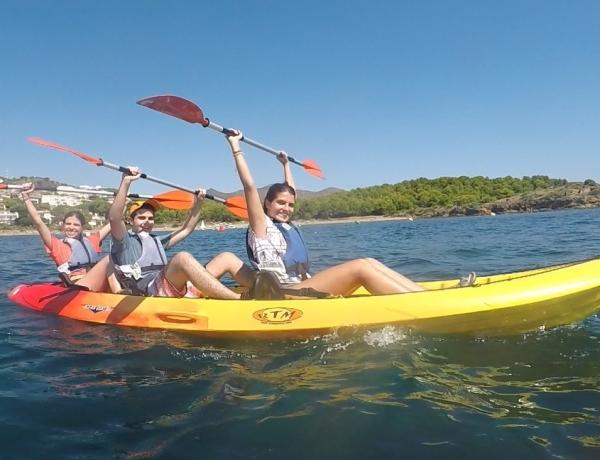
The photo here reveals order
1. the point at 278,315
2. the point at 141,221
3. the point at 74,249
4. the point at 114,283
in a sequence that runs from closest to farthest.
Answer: the point at 278,315, the point at 141,221, the point at 114,283, the point at 74,249

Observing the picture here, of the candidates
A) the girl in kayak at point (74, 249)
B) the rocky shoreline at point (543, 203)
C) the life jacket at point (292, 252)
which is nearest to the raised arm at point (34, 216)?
the girl in kayak at point (74, 249)

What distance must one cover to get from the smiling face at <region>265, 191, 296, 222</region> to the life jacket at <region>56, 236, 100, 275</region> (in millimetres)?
3172

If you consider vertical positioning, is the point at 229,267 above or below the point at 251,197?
below

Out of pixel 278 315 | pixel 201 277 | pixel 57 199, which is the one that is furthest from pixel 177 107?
pixel 57 199

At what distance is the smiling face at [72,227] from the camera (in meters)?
6.62

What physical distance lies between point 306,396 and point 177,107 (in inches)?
143

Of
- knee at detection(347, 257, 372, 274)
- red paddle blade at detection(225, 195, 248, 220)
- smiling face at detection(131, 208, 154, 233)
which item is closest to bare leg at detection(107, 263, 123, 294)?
smiling face at detection(131, 208, 154, 233)

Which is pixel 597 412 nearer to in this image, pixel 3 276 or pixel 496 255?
pixel 496 255

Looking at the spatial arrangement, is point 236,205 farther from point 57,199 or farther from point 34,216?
point 57,199

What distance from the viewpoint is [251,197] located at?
A: 4316 mm

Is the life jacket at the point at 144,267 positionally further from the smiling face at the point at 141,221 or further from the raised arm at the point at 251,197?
the raised arm at the point at 251,197

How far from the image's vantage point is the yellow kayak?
3.71 m

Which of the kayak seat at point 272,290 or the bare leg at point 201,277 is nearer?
the kayak seat at point 272,290

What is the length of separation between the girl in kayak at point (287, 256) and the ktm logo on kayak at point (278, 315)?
395mm
